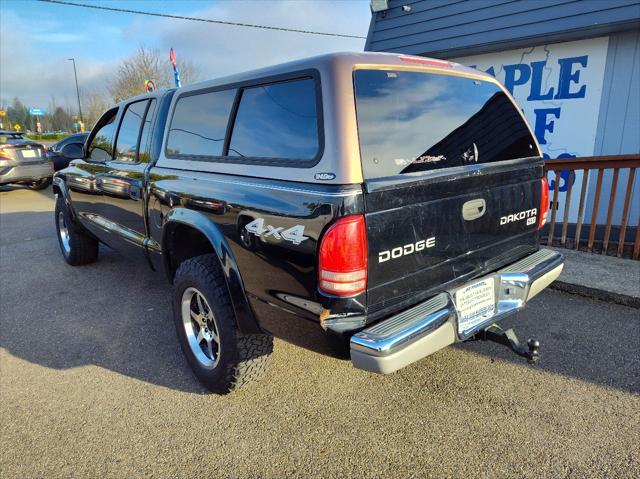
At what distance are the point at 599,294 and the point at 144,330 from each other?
4.00 metres

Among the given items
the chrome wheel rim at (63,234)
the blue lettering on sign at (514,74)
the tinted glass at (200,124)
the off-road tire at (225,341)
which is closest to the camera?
the off-road tire at (225,341)

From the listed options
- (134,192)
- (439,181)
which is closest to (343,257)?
(439,181)

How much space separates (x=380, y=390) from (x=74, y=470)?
1732 mm

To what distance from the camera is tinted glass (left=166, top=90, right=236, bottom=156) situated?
265 centimetres

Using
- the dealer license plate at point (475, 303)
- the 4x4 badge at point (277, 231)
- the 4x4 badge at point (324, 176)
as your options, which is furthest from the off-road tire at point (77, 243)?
the dealer license plate at point (475, 303)

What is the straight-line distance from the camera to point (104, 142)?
431 centimetres

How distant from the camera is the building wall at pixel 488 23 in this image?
5.28 metres

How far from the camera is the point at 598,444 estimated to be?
2.25 metres

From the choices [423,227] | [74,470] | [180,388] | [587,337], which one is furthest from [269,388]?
[587,337]

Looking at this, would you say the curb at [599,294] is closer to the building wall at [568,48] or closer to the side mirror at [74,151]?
the building wall at [568,48]

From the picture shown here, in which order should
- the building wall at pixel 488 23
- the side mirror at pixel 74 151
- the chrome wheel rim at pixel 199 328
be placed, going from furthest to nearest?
the building wall at pixel 488 23 < the side mirror at pixel 74 151 < the chrome wheel rim at pixel 199 328

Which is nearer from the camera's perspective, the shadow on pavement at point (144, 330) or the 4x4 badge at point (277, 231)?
the 4x4 badge at point (277, 231)

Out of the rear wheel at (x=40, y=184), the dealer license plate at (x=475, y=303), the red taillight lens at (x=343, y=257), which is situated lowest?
the rear wheel at (x=40, y=184)

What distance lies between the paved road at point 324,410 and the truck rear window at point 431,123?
997mm
